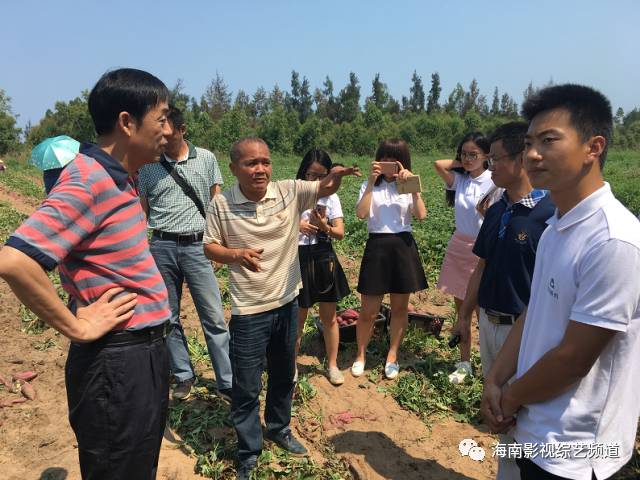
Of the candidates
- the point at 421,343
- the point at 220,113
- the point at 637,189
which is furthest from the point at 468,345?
the point at 220,113

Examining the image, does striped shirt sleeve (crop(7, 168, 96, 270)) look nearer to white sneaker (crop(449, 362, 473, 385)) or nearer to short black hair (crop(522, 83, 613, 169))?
short black hair (crop(522, 83, 613, 169))

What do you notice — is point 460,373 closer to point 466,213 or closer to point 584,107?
point 466,213

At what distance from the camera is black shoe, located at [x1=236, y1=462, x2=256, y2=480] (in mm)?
2791

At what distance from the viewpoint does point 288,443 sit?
3086 millimetres

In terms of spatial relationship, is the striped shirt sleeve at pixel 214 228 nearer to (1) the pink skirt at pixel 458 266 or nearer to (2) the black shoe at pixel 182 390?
(2) the black shoe at pixel 182 390

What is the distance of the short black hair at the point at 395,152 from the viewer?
12.9ft

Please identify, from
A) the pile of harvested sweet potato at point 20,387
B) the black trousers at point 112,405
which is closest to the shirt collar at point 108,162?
the black trousers at point 112,405

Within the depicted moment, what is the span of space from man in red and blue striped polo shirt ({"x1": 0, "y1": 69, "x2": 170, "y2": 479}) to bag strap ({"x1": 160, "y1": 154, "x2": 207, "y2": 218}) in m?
1.70

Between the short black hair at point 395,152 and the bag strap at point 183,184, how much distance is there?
5.05 ft

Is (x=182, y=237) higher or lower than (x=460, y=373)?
higher

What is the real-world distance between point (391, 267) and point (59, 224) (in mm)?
2947

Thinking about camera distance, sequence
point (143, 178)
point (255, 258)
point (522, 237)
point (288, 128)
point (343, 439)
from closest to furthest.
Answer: point (522, 237), point (255, 258), point (343, 439), point (143, 178), point (288, 128)

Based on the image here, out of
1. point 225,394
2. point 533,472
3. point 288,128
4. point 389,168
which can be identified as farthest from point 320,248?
point 288,128

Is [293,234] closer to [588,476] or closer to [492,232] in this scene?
[492,232]
